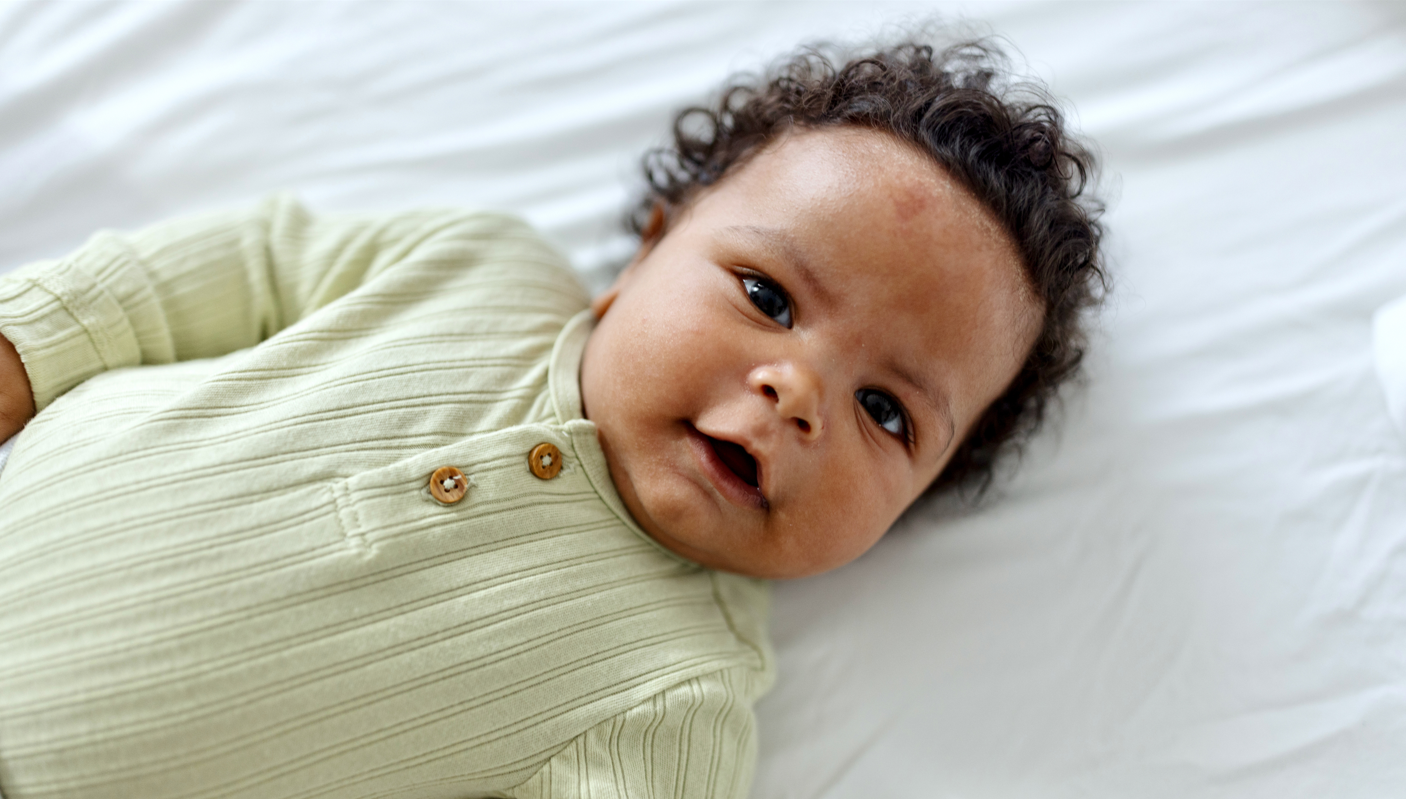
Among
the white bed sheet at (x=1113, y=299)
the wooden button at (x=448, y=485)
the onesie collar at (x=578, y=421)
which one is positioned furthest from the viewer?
the white bed sheet at (x=1113, y=299)

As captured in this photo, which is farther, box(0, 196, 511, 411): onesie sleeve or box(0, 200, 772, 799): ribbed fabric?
box(0, 196, 511, 411): onesie sleeve

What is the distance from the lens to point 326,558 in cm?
105

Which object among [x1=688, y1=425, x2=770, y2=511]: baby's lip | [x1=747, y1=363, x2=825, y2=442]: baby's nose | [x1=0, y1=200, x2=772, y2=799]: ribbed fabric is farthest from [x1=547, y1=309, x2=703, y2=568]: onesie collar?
[x1=747, y1=363, x2=825, y2=442]: baby's nose

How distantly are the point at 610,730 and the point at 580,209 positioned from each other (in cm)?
96

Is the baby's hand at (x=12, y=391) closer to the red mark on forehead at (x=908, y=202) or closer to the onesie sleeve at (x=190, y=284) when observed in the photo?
the onesie sleeve at (x=190, y=284)

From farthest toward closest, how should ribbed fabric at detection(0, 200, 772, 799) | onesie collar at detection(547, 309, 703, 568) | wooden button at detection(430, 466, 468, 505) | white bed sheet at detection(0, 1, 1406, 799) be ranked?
1. white bed sheet at detection(0, 1, 1406, 799)
2. onesie collar at detection(547, 309, 703, 568)
3. wooden button at detection(430, 466, 468, 505)
4. ribbed fabric at detection(0, 200, 772, 799)

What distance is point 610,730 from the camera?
45.3 inches

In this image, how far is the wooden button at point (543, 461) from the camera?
1.17 m

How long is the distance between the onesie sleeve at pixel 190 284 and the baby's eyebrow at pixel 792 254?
52cm

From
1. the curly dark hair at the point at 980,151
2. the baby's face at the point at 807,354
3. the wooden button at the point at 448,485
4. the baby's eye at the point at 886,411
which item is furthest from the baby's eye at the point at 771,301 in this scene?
the wooden button at the point at 448,485

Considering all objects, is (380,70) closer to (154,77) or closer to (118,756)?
(154,77)

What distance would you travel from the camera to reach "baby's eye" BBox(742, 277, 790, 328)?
1179 mm

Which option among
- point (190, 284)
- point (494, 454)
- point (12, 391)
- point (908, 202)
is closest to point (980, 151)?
point (908, 202)

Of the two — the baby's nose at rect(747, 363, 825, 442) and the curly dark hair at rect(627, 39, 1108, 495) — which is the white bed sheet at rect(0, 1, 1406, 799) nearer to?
the curly dark hair at rect(627, 39, 1108, 495)
